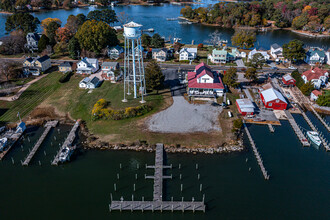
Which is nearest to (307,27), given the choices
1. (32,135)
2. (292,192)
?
(292,192)

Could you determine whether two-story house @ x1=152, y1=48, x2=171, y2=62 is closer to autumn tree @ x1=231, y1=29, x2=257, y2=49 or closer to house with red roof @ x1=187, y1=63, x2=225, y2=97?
house with red roof @ x1=187, y1=63, x2=225, y2=97

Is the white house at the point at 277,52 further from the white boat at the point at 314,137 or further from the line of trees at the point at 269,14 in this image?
the line of trees at the point at 269,14

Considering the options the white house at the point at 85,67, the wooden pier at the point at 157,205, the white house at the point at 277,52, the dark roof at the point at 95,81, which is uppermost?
the white house at the point at 277,52

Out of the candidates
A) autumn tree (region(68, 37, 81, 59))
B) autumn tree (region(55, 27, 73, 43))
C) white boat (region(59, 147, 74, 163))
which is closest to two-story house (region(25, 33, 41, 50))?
autumn tree (region(55, 27, 73, 43))

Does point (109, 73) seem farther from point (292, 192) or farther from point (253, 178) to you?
point (292, 192)

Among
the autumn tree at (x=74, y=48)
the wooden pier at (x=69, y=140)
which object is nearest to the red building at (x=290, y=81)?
the wooden pier at (x=69, y=140)

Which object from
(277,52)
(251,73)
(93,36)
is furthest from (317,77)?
(93,36)
